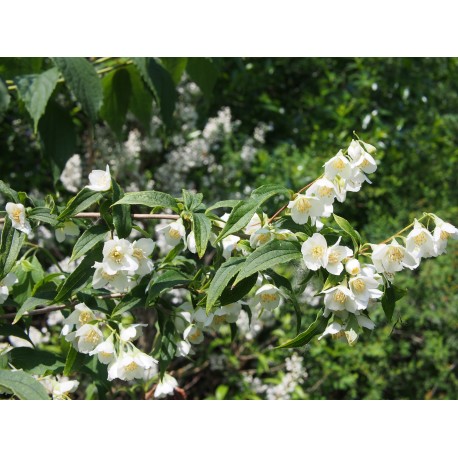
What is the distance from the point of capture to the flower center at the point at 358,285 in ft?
3.21

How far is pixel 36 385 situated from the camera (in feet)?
3.16

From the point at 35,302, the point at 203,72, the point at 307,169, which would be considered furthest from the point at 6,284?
the point at 307,169

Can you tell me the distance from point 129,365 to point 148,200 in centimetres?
25

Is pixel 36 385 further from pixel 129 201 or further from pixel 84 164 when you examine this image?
pixel 84 164

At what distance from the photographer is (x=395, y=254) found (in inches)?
39.3

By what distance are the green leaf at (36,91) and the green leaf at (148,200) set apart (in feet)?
1.98

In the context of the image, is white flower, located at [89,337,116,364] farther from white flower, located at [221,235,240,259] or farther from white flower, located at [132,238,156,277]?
white flower, located at [221,235,240,259]

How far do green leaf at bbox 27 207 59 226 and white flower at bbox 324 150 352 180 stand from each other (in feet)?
1.39

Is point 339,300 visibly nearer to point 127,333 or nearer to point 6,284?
point 127,333

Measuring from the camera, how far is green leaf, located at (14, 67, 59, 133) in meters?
1.57

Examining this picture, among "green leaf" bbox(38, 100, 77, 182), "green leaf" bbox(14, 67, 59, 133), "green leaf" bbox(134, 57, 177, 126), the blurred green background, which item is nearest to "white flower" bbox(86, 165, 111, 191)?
"green leaf" bbox(14, 67, 59, 133)

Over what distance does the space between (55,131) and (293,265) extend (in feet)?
3.27

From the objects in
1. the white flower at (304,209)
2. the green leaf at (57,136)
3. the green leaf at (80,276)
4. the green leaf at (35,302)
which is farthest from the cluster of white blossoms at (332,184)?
the green leaf at (57,136)

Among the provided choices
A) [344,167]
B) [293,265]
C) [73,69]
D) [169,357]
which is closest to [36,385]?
[169,357]
